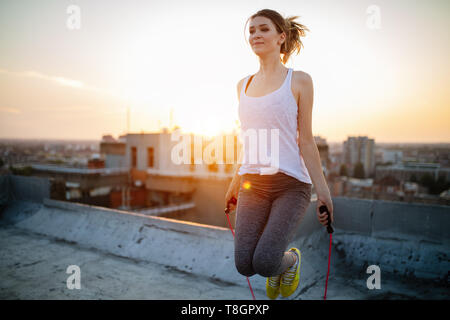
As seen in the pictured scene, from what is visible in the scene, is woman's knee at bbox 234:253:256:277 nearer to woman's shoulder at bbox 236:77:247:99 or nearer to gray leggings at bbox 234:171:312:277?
gray leggings at bbox 234:171:312:277

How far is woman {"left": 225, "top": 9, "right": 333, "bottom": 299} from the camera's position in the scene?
192 centimetres

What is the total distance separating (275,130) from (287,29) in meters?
0.74

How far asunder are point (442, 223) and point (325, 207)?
332 centimetres

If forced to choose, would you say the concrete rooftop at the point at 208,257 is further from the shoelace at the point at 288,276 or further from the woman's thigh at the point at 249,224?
the woman's thigh at the point at 249,224

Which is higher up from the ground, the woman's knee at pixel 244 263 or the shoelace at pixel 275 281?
the woman's knee at pixel 244 263

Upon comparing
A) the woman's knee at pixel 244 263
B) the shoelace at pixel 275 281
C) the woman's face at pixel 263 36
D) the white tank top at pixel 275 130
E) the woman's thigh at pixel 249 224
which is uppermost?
the woman's face at pixel 263 36

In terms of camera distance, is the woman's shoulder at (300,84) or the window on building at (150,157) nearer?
the woman's shoulder at (300,84)

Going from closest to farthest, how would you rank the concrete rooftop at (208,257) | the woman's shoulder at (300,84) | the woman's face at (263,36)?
the woman's shoulder at (300,84), the woman's face at (263,36), the concrete rooftop at (208,257)

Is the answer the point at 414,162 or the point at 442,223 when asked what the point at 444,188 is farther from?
the point at 442,223

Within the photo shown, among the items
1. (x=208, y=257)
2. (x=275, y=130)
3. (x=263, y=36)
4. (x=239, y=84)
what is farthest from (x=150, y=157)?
(x=275, y=130)

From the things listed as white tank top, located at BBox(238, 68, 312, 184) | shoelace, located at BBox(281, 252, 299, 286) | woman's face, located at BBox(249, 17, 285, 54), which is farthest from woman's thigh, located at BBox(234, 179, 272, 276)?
woman's face, located at BBox(249, 17, 285, 54)

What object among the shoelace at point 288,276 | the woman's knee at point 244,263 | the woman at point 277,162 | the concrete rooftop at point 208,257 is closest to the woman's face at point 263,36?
the woman at point 277,162

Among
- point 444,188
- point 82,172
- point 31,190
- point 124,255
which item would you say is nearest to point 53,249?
point 124,255

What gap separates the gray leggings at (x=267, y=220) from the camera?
1909 millimetres
